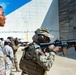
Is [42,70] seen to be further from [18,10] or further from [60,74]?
[18,10]

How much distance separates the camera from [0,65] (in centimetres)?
311

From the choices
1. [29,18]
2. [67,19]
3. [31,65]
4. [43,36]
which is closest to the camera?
[43,36]

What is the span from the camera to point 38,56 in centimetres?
404

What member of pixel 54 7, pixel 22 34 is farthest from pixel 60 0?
pixel 22 34

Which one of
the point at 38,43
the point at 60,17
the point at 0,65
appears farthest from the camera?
the point at 60,17

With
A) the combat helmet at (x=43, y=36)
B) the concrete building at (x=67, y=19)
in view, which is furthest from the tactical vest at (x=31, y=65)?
the concrete building at (x=67, y=19)

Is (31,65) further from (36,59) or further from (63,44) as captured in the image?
(63,44)

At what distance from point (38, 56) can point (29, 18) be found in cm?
2083

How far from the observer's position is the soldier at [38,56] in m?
4.03

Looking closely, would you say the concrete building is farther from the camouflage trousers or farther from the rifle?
the camouflage trousers

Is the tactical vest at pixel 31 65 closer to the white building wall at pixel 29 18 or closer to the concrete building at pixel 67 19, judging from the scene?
the concrete building at pixel 67 19

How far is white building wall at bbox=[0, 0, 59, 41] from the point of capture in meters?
24.5

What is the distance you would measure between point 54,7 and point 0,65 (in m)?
22.9

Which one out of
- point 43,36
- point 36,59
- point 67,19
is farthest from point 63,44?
point 67,19
